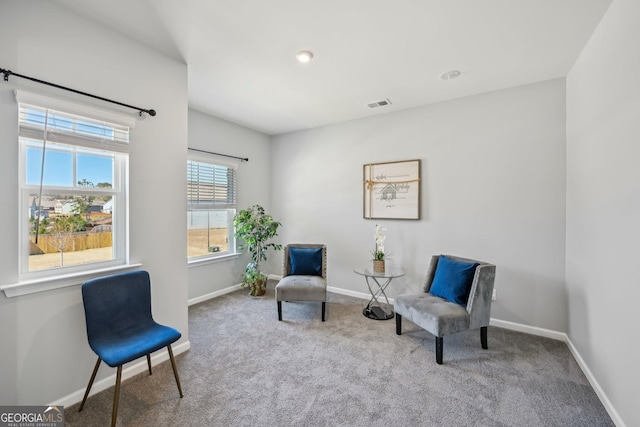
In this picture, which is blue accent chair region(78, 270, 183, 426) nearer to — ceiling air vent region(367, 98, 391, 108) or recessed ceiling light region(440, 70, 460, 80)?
ceiling air vent region(367, 98, 391, 108)

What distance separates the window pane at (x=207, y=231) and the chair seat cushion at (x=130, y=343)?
1983 mm

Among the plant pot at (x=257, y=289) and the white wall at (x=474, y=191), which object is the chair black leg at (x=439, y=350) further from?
the plant pot at (x=257, y=289)

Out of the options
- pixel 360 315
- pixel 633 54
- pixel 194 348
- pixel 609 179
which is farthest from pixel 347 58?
pixel 194 348

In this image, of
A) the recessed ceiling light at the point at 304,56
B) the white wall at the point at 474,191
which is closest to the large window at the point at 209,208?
the white wall at the point at 474,191

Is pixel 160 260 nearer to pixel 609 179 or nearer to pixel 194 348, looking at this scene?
pixel 194 348

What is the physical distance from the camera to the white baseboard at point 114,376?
5.90 ft

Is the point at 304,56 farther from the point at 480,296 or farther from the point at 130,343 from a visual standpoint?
the point at 480,296

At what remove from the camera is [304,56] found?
2342 millimetres

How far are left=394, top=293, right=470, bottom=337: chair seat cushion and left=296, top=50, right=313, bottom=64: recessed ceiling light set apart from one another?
254cm

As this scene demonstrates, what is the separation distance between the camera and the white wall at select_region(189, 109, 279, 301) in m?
3.77

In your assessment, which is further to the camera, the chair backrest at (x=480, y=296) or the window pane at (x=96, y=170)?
the chair backrest at (x=480, y=296)

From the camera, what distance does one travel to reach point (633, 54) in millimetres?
1528

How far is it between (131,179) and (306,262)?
7.24 ft

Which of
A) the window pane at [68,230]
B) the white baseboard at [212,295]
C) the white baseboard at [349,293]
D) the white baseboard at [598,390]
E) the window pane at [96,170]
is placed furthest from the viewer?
the white baseboard at [349,293]
